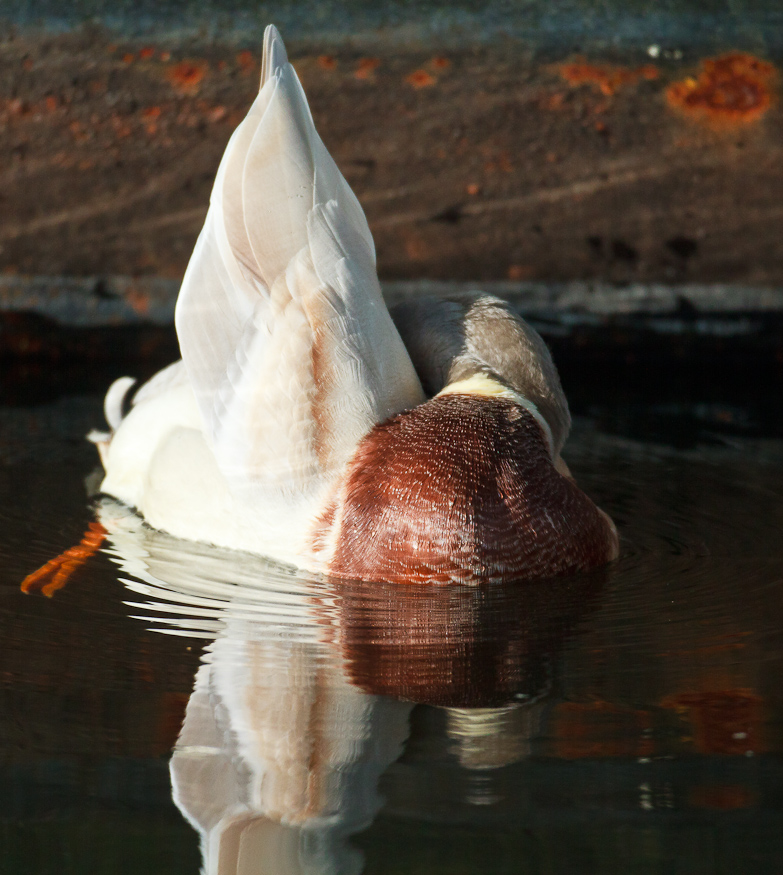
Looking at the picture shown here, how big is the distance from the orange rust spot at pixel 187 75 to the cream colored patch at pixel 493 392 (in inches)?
110

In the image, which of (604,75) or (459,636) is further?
(604,75)

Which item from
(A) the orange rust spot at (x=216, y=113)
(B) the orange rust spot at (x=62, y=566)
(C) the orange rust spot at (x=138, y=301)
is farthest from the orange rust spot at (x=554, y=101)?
(B) the orange rust spot at (x=62, y=566)

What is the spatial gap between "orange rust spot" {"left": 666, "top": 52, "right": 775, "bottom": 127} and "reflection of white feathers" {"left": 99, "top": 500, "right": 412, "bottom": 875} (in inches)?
131

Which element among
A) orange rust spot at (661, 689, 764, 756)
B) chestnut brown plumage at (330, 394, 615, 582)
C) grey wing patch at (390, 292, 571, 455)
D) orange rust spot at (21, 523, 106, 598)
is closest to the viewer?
orange rust spot at (661, 689, 764, 756)

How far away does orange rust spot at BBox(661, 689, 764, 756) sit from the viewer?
1945mm

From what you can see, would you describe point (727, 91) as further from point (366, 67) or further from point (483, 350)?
point (483, 350)

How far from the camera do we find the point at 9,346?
5.44 m

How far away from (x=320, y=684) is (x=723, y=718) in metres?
0.71

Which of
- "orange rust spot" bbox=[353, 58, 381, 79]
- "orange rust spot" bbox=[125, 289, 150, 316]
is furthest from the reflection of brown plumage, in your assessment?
"orange rust spot" bbox=[353, 58, 381, 79]

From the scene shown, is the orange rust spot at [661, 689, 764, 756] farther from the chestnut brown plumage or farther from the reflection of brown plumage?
the chestnut brown plumage

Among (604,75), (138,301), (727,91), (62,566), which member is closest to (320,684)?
(62,566)

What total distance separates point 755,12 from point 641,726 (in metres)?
4.06

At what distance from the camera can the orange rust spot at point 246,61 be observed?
16.8 ft

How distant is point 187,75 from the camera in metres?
5.14
